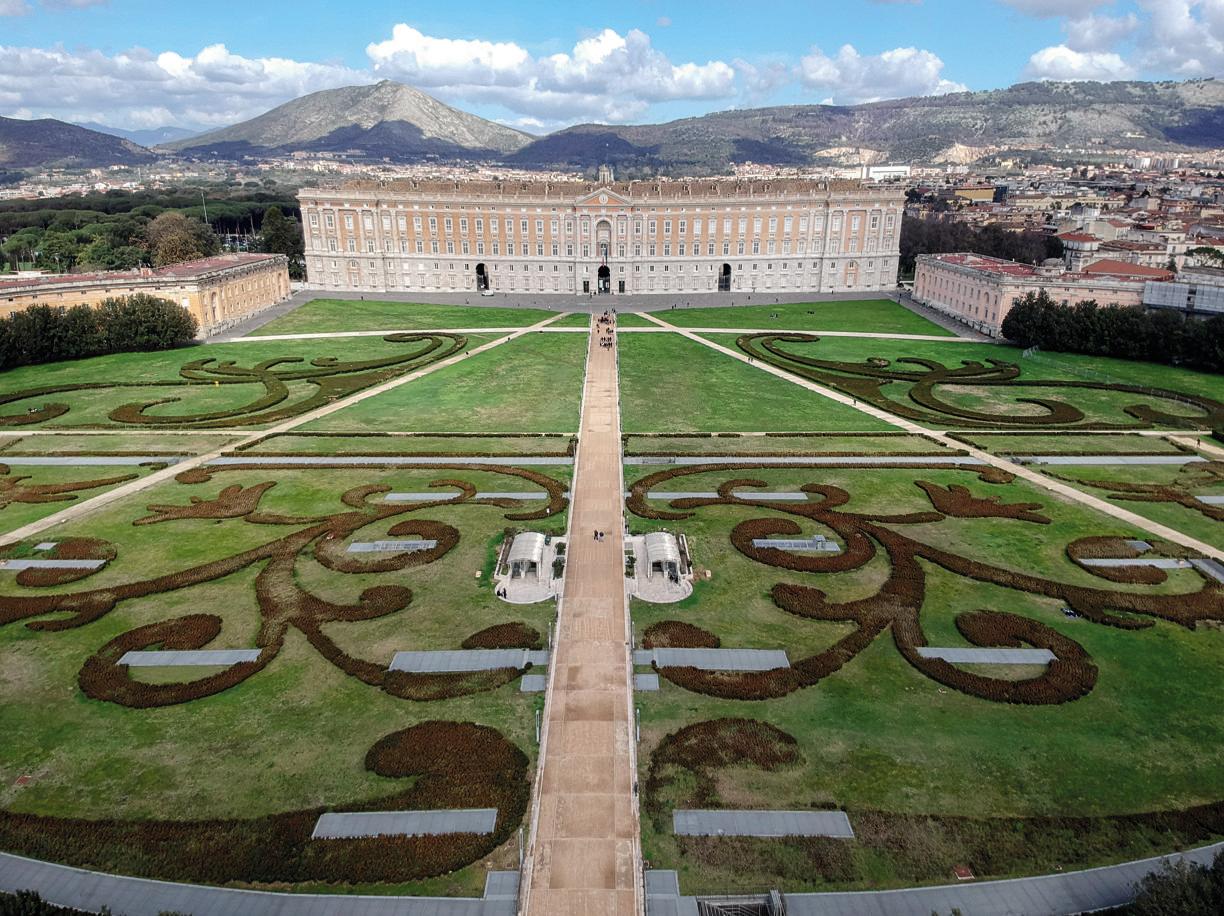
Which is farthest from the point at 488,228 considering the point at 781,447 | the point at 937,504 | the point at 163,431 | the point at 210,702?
the point at 210,702

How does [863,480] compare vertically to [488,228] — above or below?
below

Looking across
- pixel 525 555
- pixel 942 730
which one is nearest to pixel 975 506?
pixel 942 730

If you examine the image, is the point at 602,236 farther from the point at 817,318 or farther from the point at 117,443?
the point at 117,443

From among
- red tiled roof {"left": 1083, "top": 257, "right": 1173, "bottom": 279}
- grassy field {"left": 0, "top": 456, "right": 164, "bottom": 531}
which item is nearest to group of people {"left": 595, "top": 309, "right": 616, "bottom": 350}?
grassy field {"left": 0, "top": 456, "right": 164, "bottom": 531}

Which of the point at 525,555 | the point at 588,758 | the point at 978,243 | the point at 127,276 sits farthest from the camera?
the point at 978,243

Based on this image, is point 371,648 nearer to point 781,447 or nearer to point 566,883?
point 566,883

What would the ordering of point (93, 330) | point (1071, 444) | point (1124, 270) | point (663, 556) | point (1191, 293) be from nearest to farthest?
point (663, 556), point (1071, 444), point (93, 330), point (1191, 293), point (1124, 270)
